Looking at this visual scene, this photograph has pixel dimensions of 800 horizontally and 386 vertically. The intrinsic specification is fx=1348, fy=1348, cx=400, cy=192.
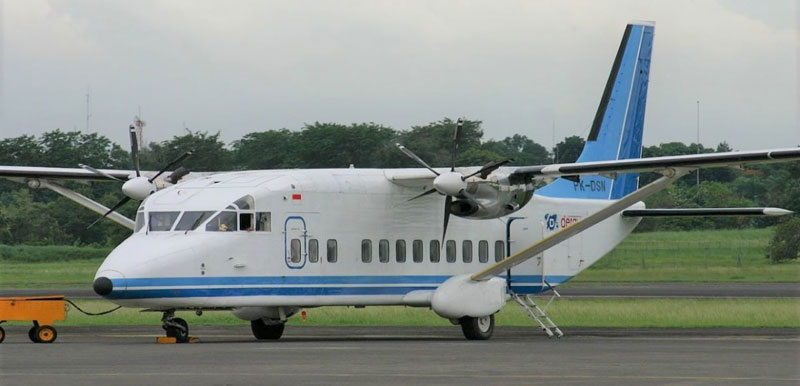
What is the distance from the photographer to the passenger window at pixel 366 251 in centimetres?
2395

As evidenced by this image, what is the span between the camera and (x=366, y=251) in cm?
2403

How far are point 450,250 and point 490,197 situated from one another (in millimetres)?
2100

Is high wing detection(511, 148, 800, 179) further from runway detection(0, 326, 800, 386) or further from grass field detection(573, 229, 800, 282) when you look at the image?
grass field detection(573, 229, 800, 282)

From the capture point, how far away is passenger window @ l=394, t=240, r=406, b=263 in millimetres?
24484

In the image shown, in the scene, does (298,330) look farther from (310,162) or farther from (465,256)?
(310,162)

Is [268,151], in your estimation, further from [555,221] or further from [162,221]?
[162,221]

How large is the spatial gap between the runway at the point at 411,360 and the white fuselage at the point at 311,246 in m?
0.88

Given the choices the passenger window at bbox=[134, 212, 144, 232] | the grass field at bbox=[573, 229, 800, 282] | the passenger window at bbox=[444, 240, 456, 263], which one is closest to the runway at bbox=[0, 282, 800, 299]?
the grass field at bbox=[573, 229, 800, 282]

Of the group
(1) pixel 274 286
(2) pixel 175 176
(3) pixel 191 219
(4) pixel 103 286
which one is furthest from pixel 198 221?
(2) pixel 175 176

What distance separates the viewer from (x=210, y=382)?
1407 centimetres

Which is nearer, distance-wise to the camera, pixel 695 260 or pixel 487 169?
pixel 487 169

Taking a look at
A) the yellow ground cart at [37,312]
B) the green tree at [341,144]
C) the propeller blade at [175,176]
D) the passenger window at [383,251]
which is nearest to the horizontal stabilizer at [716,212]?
the passenger window at [383,251]

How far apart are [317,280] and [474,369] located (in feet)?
24.6

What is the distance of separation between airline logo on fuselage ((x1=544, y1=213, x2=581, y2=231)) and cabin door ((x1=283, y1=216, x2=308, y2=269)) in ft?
18.7
